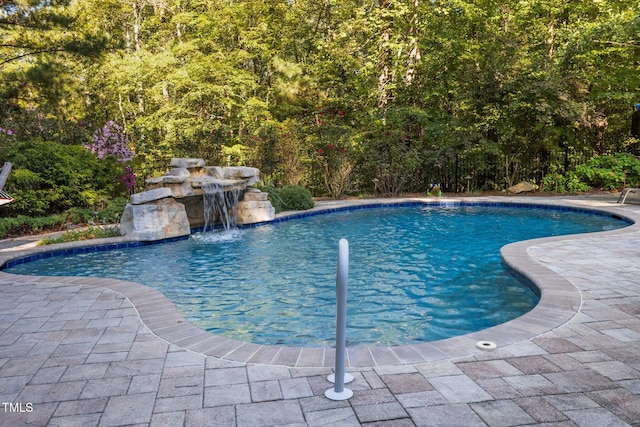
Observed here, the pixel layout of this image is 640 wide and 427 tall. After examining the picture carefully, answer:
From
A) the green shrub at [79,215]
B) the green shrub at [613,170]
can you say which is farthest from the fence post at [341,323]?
the green shrub at [613,170]

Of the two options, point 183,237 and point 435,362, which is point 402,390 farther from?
point 183,237

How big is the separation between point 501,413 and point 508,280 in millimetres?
3263

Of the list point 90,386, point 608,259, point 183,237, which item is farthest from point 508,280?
point 183,237

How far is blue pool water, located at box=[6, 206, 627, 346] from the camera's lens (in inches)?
168

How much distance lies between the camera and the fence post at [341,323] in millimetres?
2320

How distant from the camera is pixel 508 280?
527cm

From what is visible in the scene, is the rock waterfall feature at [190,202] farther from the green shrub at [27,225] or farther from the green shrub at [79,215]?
the green shrub at [27,225]

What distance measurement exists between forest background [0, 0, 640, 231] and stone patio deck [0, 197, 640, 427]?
669 centimetres

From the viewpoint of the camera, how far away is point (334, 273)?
6.02m

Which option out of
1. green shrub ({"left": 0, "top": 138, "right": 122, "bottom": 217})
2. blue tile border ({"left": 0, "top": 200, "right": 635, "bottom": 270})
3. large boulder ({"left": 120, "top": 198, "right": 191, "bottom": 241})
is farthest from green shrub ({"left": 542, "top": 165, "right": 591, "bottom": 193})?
green shrub ({"left": 0, "top": 138, "right": 122, "bottom": 217})

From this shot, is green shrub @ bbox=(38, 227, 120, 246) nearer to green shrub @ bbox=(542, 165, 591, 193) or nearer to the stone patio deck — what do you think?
the stone patio deck

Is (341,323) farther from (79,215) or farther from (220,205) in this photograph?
(79,215)

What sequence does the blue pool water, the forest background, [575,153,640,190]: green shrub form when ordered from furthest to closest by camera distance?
[575,153,640,190]: green shrub < the forest background < the blue pool water

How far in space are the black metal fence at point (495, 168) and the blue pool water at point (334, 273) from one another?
4.23 metres
